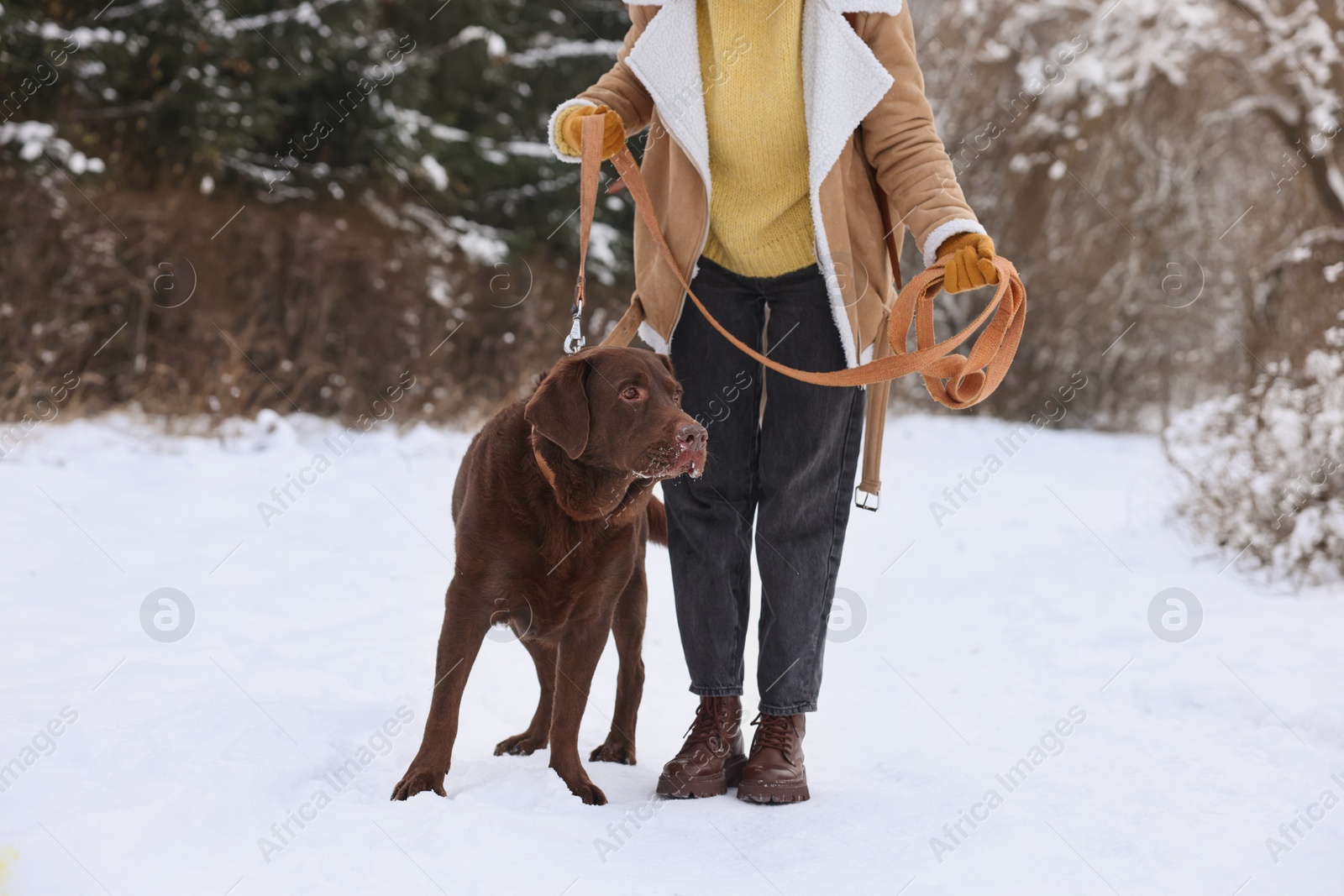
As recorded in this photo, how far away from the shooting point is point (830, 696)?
4031 millimetres

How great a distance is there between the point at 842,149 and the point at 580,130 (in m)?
0.66

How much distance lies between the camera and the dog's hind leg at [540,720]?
3160mm

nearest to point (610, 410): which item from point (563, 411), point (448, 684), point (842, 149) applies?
point (563, 411)

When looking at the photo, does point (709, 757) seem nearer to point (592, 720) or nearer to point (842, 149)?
point (592, 720)

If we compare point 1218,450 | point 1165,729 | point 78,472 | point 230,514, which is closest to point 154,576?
point 230,514

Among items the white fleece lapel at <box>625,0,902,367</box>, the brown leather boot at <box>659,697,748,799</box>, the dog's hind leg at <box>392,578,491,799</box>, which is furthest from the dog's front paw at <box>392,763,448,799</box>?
the white fleece lapel at <box>625,0,902,367</box>

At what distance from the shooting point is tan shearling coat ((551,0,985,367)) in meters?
2.73

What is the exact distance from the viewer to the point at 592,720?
3.63m

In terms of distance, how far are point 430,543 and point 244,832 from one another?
4.05 meters

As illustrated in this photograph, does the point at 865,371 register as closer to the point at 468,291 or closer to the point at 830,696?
the point at 830,696

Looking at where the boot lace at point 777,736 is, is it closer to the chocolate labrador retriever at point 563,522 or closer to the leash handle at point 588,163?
the chocolate labrador retriever at point 563,522

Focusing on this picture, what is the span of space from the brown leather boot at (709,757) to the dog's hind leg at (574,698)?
200mm

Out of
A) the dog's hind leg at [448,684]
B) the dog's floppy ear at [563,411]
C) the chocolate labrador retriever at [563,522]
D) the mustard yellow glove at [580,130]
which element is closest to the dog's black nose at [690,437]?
the chocolate labrador retriever at [563,522]

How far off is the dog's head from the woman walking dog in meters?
0.27
